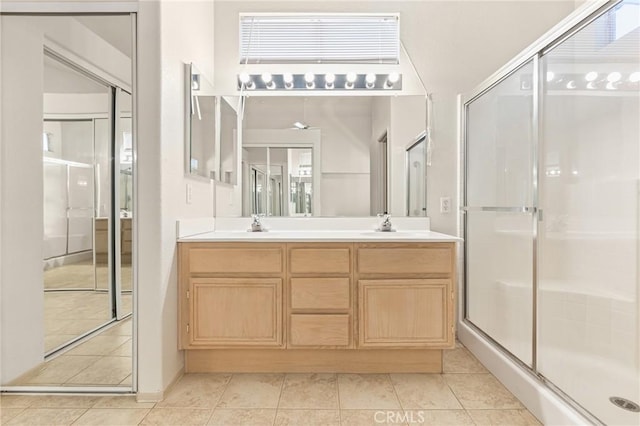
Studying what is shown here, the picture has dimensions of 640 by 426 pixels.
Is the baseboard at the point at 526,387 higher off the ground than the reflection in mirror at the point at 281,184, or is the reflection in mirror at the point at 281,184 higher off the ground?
Answer: the reflection in mirror at the point at 281,184

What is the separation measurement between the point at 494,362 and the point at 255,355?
4.67ft

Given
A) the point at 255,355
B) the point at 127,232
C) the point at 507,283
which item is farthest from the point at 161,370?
the point at 507,283

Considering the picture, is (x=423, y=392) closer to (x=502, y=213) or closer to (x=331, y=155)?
(x=502, y=213)

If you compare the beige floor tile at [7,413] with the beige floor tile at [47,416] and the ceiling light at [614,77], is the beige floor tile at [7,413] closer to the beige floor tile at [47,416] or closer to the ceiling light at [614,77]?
the beige floor tile at [47,416]

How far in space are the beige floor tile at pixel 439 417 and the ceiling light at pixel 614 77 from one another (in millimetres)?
1670

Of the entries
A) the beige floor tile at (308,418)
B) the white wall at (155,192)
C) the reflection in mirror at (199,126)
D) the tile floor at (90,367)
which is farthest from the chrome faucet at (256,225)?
the beige floor tile at (308,418)

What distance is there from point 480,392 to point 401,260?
32.0 inches

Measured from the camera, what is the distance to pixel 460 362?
2123mm

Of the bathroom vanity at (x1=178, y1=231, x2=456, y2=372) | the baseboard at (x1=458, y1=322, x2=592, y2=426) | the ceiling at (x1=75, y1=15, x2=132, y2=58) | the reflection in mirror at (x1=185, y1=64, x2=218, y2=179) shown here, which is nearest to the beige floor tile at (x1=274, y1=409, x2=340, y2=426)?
the bathroom vanity at (x1=178, y1=231, x2=456, y2=372)

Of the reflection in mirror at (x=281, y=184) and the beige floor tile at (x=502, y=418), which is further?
Result: the reflection in mirror at (x=281, y=184)

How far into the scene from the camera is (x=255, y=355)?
1988mm

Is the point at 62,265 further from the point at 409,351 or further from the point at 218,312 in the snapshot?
A: the point at 409,351

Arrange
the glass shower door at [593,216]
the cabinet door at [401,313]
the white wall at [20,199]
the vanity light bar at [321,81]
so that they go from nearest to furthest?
the glass shower door at [593,216], the white wall at [20,199], the cabinet door at [401,313], the vanity light bar at [321,81]

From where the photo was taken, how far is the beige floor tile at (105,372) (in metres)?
1.85
